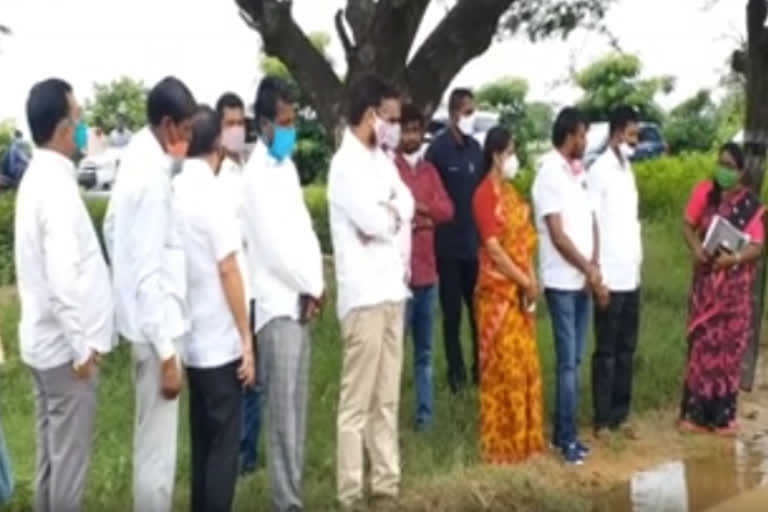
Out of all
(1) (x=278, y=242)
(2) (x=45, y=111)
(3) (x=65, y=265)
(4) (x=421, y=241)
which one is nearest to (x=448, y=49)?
(4) (x=421, y=241)

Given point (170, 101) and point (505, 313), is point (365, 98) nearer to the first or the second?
point (170, 101)

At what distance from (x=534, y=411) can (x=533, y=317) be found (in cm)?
47

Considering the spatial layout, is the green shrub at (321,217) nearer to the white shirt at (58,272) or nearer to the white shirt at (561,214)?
the white shirt at (561,214)

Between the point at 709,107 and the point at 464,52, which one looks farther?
the point at 709,107

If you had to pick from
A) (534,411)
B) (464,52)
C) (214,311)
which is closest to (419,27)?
(464,52)

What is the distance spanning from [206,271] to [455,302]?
322 centimetres

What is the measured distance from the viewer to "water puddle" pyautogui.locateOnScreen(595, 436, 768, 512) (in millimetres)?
7352

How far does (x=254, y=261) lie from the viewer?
256 inches

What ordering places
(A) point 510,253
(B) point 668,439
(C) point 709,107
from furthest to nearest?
(C) point 709,107 → (B) point 668,439 → (A) point 510,253

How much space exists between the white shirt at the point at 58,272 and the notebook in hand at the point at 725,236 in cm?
422

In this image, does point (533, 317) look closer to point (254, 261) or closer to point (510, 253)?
point (510, 253)

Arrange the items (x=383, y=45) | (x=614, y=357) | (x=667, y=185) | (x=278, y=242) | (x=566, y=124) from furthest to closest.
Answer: (x=667, y=185)
(x=383, y=45)
(x=614, y=357)
(x=566, y=124)
(x=278, y=242)

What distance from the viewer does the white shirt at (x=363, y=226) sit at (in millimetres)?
6645

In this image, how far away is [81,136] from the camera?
588 cm
